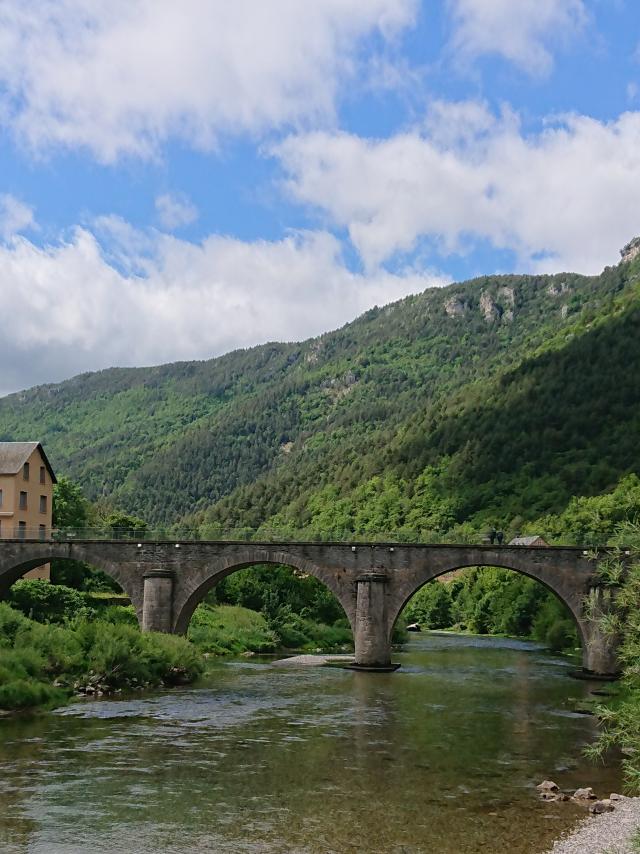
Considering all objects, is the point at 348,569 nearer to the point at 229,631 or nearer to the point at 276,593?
the point at 229,631

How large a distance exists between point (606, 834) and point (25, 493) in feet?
180

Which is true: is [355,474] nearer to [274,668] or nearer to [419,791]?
[274,668]

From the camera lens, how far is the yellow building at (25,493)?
2562 inches

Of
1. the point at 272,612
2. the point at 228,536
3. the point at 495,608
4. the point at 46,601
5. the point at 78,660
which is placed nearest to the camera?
the point at 78,660

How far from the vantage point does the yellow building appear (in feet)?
213

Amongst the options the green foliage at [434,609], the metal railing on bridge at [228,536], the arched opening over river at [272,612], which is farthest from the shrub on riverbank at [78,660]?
the green foliage at [434,609]

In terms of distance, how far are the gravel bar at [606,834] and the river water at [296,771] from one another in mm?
562

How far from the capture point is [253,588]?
268 feet

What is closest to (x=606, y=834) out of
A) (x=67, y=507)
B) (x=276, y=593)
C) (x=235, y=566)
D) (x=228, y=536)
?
(x=235, y=566)

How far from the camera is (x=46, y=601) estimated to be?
206 ft

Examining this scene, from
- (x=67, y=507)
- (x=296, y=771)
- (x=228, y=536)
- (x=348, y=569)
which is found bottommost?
(x=296, y=771)

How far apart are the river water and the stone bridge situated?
33.1ft

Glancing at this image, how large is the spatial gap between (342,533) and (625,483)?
6064 cm

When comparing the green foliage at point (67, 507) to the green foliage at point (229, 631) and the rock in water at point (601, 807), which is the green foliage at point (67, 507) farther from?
the rock in water at point (601, 807)
